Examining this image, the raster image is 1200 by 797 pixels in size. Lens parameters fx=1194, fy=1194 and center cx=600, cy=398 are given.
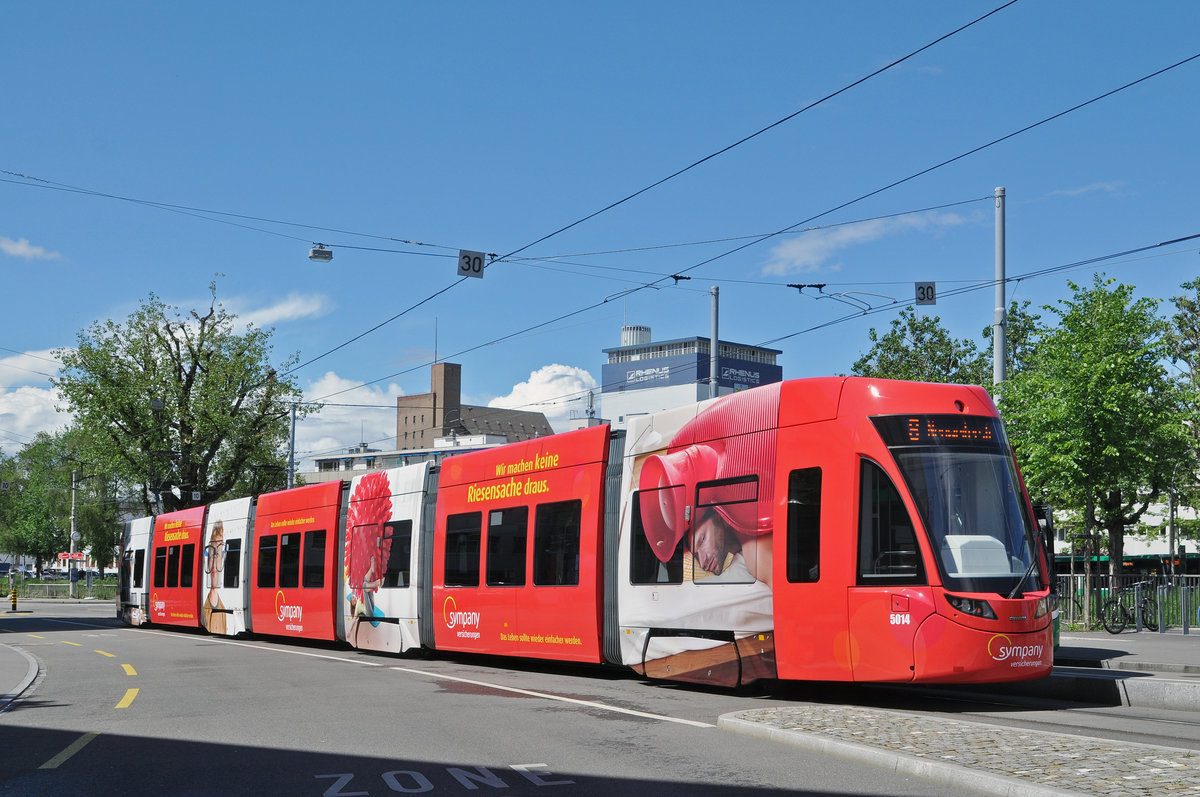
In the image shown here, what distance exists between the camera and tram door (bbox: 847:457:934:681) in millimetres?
11078

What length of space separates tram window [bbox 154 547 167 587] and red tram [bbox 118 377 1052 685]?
1672 cm

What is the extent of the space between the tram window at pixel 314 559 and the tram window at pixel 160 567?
12002 mm

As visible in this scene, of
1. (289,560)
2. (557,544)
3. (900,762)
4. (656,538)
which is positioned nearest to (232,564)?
(289,560)

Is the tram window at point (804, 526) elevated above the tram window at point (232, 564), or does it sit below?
above

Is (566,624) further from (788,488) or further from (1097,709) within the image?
(1097,709)

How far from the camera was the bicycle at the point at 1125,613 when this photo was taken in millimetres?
25703

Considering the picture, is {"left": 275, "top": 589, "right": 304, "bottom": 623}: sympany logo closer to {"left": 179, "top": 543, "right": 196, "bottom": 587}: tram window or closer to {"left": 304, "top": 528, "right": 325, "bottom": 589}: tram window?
{"left": 304, "top": 528, "right": 325, "bottom": 589}: tram window

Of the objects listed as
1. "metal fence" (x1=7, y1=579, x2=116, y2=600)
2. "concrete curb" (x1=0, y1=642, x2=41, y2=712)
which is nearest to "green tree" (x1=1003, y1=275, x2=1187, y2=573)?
"concrete curb" (x1=0, y1=642, x2=41, y2=712)

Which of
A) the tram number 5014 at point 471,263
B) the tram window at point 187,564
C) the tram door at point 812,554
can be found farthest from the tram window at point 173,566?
the tram door at point 812,554

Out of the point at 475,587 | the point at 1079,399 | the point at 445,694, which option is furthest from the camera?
the point at 1079,399

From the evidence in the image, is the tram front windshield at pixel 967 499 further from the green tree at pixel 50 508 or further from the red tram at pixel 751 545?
the green tree at pixel 50 508

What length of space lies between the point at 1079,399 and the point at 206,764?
22169mm

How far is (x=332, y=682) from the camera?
15594mm

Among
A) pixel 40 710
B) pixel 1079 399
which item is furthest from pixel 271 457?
pixel 40 710
